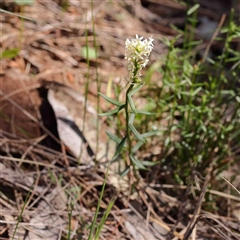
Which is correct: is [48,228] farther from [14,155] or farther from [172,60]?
[172,60]

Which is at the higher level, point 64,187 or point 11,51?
point 11,51

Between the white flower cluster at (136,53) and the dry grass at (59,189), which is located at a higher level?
the white flower cluster at (136,53)

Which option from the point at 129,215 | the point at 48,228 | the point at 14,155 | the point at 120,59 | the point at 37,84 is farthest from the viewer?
the point at 120,59

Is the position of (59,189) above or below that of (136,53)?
below

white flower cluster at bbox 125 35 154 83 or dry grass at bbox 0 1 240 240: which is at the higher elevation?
white flower cluster at bbox 125 35 154 83

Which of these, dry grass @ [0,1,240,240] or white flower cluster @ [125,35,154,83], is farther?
dry grass @ [0,1,240,240]

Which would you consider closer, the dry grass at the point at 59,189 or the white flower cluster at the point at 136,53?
the white flower cluster at the point at 136,53

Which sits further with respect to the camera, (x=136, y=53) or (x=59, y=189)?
(x=59, y=189)

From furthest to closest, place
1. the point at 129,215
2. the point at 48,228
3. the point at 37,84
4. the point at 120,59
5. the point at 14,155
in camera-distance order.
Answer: the point at 120,59 < the point at 37,84 < the point at 14,155 < the point at 129,215 < the point at 48,228

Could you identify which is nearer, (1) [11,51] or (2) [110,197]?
(2) [110,197]

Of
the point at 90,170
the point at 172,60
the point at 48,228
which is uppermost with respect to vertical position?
the point at 172,60

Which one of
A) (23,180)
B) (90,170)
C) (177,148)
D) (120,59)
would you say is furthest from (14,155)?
(120,59)
